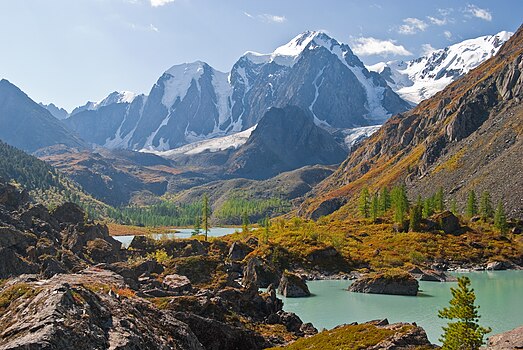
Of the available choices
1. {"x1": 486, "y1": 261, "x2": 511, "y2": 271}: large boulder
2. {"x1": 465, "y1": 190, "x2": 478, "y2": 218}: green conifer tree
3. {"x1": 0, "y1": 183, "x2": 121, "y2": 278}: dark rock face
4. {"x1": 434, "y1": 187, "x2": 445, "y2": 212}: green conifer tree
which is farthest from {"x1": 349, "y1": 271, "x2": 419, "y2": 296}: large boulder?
{"x1": 434, "y1": 187, "x2": 445, "y2": 212}: green conifer tree

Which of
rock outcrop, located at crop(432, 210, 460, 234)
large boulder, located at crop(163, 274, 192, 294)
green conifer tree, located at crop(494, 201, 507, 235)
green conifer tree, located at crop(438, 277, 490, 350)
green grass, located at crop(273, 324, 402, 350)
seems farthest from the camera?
rock outcrop, located at crop(432, 210, 460, 234)

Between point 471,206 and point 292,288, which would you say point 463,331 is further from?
point 471,206

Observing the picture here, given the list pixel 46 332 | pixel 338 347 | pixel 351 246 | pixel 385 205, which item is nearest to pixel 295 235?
pixel 351 246

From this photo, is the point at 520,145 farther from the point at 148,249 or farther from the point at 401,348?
the point at 401,348

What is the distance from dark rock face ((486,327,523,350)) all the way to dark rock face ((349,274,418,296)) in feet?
198

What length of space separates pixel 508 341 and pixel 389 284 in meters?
64.9

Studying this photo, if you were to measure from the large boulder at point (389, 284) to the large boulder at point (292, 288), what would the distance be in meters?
11.9

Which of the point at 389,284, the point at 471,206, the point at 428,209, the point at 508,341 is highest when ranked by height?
the point at 471,206

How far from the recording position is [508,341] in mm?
33719

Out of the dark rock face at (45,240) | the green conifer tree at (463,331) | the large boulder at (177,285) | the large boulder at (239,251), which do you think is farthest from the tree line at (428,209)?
the green conifer tree at (463,331)

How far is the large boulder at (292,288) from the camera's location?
9369 centimetres

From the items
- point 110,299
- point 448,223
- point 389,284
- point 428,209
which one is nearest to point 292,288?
point 389,284

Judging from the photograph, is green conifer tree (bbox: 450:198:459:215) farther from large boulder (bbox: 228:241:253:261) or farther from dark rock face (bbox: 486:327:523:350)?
dark rock face (bbox: 486:327:523:350)

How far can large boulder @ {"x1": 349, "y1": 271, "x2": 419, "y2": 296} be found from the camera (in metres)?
94.6
